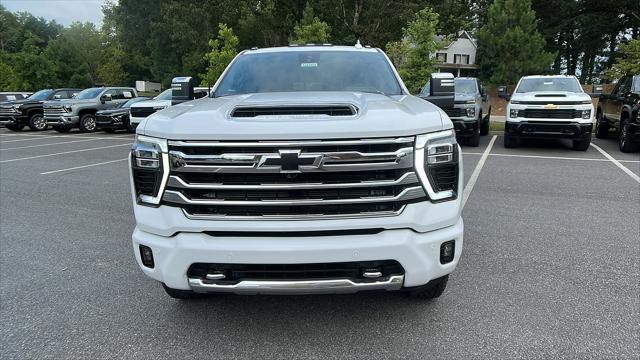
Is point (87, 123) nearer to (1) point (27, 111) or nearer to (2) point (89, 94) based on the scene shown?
(2) point (89, 94)

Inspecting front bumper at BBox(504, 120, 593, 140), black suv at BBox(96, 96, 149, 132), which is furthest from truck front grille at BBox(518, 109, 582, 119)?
black suv at BBox(96, 96, 149, 132)

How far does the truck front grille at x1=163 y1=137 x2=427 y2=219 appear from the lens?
2.56 metres

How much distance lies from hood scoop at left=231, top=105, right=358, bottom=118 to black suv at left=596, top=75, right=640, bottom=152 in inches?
404

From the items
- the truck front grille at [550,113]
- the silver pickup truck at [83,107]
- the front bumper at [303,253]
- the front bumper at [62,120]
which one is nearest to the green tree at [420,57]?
the truck front grille at [550,113]

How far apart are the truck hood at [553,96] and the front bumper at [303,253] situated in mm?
9711

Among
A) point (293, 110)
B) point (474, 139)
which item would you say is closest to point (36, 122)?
point (474, 139)

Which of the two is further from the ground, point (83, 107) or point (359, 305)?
point (83, 107)

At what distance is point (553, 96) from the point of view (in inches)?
436

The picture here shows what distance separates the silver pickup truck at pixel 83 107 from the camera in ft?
63.7

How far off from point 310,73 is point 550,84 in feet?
33.0

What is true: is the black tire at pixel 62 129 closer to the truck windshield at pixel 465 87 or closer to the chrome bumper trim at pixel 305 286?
the truck windshield at pixel 465 87

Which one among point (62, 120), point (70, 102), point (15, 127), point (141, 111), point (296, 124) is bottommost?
point (15, 127)

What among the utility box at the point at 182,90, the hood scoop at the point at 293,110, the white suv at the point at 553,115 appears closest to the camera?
the hood scoop at the point at 293,110

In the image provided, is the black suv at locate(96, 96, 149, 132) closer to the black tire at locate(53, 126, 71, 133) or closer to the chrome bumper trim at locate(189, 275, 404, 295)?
the black tire at locate(53, 126, 71, 133)
